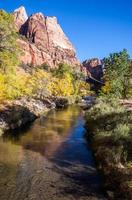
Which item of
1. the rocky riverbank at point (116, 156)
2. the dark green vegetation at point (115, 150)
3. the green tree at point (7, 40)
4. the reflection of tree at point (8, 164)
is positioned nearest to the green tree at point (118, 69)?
the dark green vegetation at point (115, 150)

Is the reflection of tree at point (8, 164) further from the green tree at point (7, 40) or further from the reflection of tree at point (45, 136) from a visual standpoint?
the green tree at point (7, 40)

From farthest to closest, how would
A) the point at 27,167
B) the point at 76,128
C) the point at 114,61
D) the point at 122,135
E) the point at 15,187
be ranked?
the point at 114,61 < the point at 76,128 < the point at 122,135 < the point at 27,167 < the point at 15,187

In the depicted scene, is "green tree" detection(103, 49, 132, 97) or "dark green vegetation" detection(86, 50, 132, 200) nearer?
"dark green vegetation" detection(86, 50, 132, 200)

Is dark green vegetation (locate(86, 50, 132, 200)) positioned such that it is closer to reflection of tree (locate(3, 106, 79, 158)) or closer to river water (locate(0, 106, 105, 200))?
river water (locate(0, 106, 105, 200))

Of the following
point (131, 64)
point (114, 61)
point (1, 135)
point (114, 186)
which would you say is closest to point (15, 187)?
point (114, 186)

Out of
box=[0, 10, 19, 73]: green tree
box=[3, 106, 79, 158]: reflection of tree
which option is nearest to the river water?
box=[3, 106, 79, 158]: reflection of tree

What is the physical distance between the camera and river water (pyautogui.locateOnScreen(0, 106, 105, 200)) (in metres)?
22.4

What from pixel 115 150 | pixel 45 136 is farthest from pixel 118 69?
pixel 115 150

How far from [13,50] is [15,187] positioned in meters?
25.1

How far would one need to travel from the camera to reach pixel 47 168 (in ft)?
92.8

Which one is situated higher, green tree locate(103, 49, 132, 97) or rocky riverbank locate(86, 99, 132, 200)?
green tree locate(103, 49, 132, 97)

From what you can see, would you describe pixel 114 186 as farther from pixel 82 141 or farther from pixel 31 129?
pixel 31 129

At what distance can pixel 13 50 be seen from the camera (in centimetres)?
4469


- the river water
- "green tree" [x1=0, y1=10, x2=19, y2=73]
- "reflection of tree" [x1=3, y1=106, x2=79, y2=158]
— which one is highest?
"green tree" [x1=0, y1=10, x2=19, y2=73]
